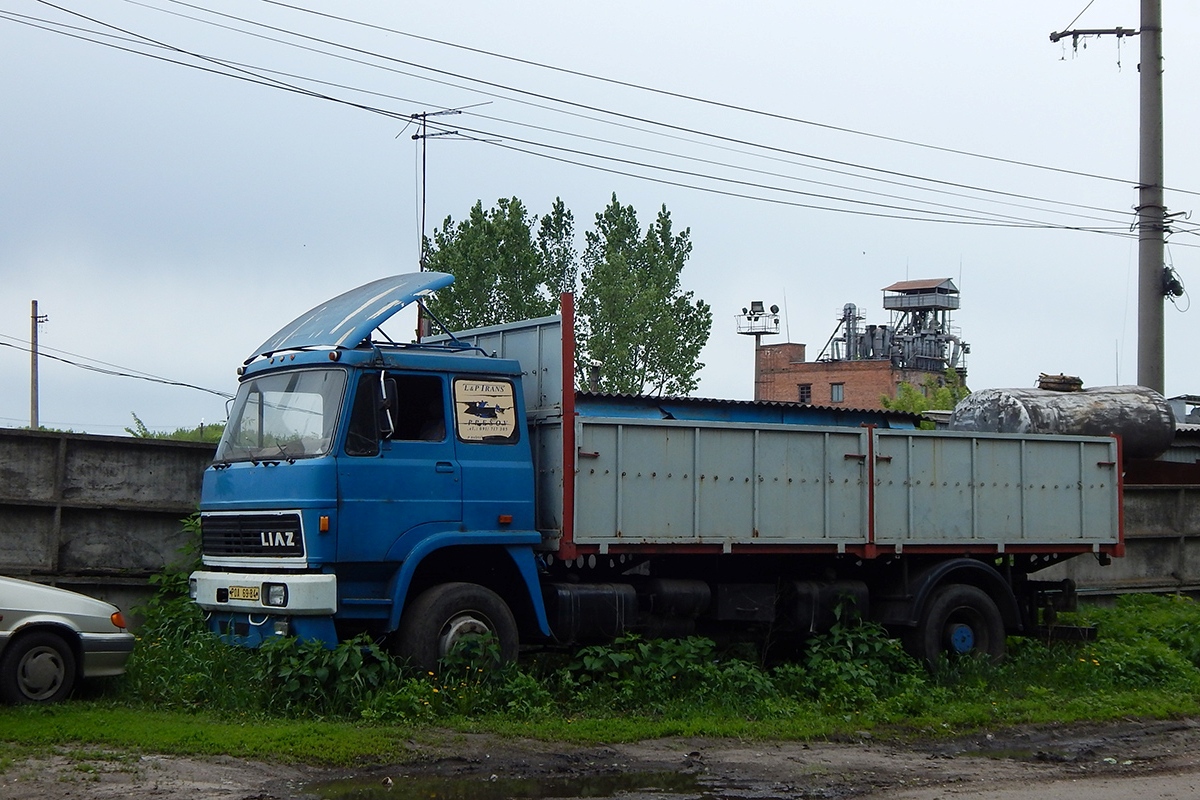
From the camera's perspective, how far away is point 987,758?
9.30 metres

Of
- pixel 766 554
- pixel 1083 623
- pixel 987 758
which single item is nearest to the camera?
pixel 987 758

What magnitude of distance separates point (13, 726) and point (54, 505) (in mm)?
3998

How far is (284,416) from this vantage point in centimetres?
1048

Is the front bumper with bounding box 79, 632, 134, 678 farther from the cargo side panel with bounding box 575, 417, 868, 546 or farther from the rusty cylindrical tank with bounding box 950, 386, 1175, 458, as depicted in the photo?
the rusty cylindrical tank with bounding box 950, 386, 1175, 458

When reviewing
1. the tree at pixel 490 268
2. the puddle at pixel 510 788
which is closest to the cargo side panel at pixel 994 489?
the puddle at pixel 510 788

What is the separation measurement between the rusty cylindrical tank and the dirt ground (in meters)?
6.27

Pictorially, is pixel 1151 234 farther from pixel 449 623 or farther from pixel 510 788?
pixel 510 788

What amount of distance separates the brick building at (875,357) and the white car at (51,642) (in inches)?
2432

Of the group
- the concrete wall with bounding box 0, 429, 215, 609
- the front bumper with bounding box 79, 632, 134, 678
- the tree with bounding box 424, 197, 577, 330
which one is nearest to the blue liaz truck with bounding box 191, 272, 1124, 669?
the front bumper with bounding box 79, 632, 134, 678

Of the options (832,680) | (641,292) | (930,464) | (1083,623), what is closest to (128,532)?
(832,680)

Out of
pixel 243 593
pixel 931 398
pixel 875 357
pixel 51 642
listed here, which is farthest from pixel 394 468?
pixel 875 357

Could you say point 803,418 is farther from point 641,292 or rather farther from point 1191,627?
point 641,292

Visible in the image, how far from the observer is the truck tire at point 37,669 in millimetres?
9352

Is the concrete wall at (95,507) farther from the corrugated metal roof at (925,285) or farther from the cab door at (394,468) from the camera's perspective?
the corrugated metal roof at (925,285)
